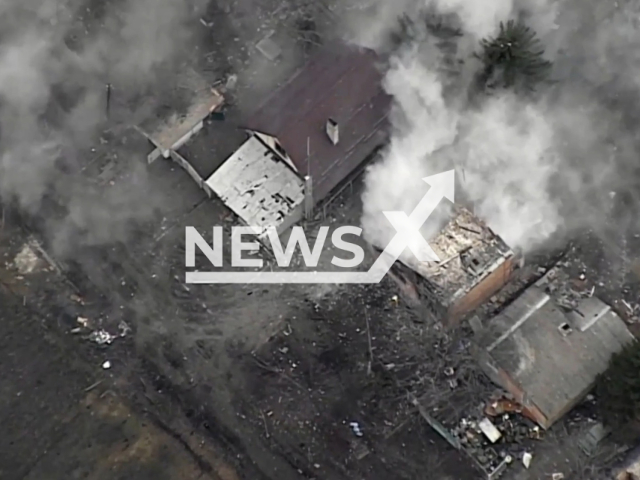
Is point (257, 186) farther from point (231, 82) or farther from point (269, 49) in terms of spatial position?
point (269, 49)

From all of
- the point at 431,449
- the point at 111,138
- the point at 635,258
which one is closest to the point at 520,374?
the point at 431,449

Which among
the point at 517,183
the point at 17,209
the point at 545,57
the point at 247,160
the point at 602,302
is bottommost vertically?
the point at 602,302

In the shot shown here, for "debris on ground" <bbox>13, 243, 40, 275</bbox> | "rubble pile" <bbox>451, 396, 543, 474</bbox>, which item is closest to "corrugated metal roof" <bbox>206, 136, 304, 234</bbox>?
"debris on ground" <bbox>13, 243, 40, 275</bbox>

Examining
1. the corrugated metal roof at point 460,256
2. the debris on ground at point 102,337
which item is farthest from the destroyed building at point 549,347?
the debris on ground at point 102,337

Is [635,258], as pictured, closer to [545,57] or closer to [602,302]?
[602,302]

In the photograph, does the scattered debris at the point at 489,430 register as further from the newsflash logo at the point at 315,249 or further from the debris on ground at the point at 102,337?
the debris on ground at the point at 102,337

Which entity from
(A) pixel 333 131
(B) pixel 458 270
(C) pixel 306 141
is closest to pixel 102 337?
(C) pixel 306 141

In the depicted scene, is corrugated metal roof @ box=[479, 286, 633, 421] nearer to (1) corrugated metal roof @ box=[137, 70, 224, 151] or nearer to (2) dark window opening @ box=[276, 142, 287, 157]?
(2) dark window opening @ box=[276, 142, 287, 157]
